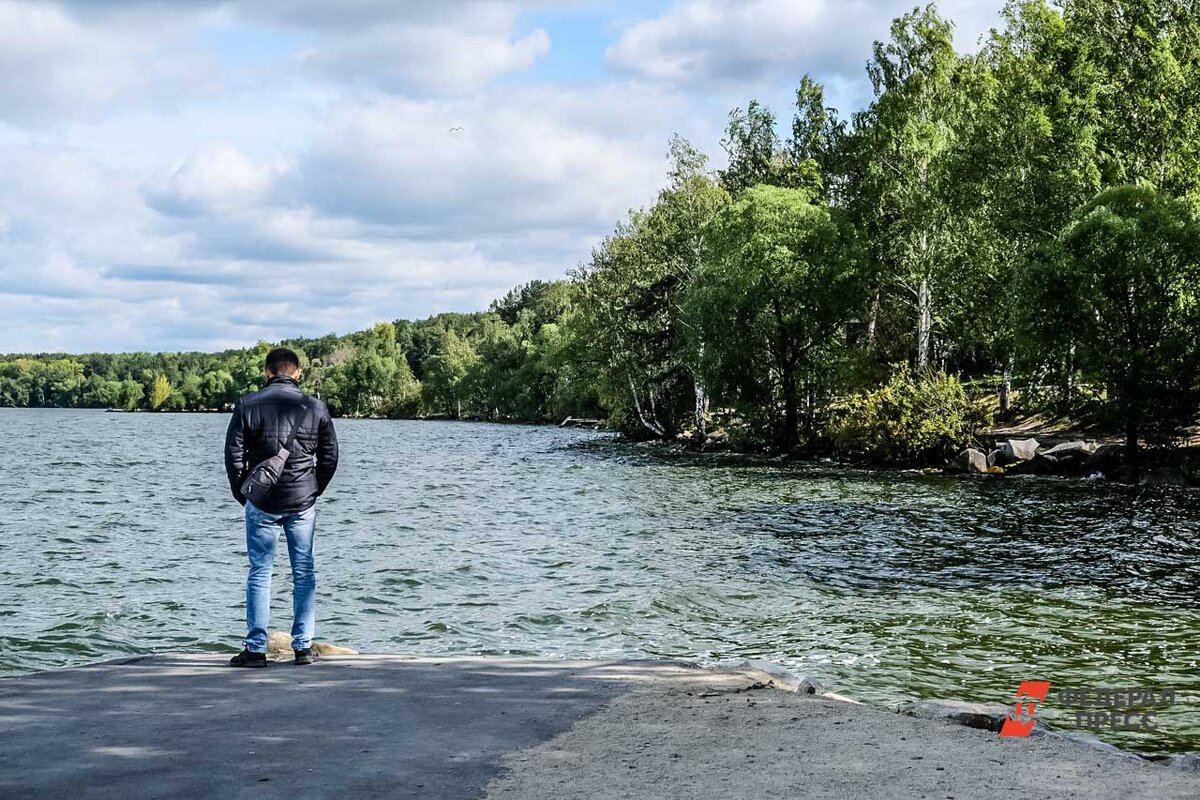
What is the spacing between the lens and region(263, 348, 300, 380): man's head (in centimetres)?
936

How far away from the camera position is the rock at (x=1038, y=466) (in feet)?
118

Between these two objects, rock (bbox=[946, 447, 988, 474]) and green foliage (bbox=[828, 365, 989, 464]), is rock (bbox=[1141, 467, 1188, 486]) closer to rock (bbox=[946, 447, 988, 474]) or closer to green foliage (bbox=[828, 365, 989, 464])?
rock (bbox=[946, 447, 988, 474])

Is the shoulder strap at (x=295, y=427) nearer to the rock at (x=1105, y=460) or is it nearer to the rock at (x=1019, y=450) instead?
the rock at (x=1105, y=460)

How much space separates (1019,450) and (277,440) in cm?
3300

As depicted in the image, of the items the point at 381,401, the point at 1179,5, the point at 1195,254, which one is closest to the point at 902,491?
the point at 1195,254

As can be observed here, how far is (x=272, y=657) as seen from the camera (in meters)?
9.46

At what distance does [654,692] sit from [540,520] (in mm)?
18417

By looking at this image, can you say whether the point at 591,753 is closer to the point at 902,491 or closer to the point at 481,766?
the point at 481,766

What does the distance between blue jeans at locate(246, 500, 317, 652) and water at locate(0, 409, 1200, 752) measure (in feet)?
11.1

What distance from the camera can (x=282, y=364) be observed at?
31.0ft

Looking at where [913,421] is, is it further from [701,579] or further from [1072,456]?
[701,579]

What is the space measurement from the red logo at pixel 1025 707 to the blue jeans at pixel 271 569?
5.60 meters
